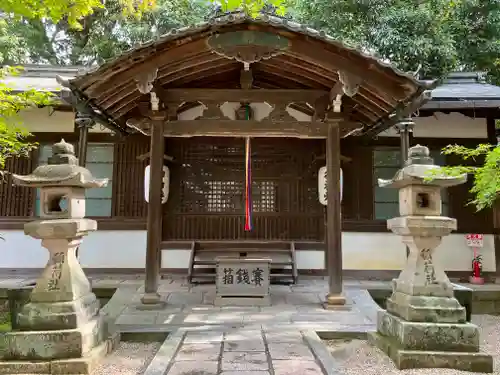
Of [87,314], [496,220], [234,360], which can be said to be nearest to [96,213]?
[87,314]

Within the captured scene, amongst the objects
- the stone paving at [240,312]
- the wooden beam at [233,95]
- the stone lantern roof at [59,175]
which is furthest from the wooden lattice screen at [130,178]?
the stone lantern roof at [59,175]

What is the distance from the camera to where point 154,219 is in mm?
6703

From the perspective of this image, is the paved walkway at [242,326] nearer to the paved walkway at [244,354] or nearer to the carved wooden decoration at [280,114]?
the paved walkway at [244,354]

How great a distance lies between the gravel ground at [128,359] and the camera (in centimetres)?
427

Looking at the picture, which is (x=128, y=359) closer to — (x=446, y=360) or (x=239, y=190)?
(x=446, y=360)

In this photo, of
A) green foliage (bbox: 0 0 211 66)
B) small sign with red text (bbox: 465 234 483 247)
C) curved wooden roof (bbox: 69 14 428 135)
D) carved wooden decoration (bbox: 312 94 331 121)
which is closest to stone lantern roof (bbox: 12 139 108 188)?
curved wooden roof (bbox: 69 14 428 135)

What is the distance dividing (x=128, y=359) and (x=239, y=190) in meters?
5.17

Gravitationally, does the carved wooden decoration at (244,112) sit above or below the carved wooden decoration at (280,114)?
above

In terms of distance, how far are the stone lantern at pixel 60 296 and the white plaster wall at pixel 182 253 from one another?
4.40m

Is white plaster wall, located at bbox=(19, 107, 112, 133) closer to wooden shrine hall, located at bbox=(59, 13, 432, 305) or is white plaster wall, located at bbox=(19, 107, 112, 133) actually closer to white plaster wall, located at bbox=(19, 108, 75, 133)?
white plaster wall, located at bbox=(19, 108, 75, 133)

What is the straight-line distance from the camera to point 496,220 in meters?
9.12

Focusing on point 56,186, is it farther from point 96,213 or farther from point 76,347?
point 96,213

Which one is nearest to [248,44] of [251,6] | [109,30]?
[251,6]

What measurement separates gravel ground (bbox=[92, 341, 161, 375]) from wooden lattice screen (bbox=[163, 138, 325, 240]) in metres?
4.15
